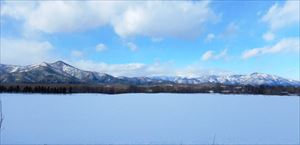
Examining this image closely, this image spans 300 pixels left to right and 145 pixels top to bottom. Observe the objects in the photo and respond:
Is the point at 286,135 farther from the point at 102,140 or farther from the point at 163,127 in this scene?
the point at 102,140

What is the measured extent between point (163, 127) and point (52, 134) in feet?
13.8

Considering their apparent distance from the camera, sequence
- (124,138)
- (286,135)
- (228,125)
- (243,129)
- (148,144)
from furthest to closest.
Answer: (228,125) < (243,129) < (286,135) < (124,138) < (148,144)

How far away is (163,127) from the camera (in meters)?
12.5

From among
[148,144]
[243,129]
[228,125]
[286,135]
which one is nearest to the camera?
[148,144]

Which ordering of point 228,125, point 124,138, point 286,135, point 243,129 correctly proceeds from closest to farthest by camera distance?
point 124,138 < point 286,135 < point 243,129 < point 228,125

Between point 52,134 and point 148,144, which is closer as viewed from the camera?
point 148,144

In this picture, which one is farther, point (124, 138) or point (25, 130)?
point (25, 130)

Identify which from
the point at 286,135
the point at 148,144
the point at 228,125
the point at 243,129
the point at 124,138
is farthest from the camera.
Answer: the point at 228,125

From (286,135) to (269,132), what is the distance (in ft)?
2.37

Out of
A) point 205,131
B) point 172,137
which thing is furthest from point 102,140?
point 205,131

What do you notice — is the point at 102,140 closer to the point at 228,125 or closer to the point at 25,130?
the point at 25,130

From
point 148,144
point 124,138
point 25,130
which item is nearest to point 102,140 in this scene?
point 124,138

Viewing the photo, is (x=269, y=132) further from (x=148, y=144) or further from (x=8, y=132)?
(x=8, y=132)

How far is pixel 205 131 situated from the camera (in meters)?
11.7
